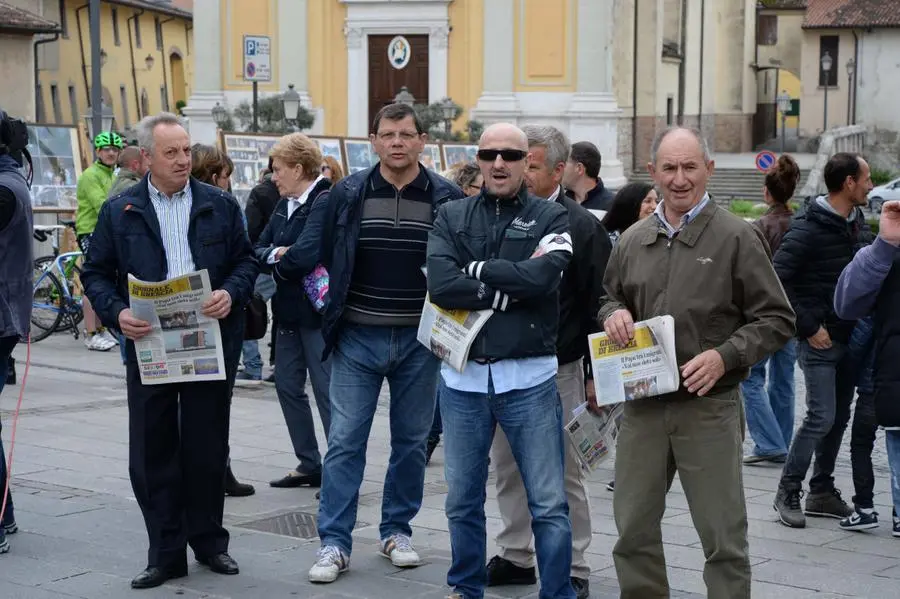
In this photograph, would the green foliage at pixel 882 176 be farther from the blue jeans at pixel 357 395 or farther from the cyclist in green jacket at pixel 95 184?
the blue jeans at pixel 357 395

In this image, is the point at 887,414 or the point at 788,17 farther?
the point at 788,17

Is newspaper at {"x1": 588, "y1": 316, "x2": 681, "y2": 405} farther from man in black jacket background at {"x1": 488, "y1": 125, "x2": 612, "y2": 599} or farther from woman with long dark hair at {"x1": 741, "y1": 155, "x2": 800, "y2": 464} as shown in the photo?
woman with long dark hair at {"x1": 741, "y1": 155, "x2": 800, "y2": 464}

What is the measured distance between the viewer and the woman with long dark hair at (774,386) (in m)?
→ 9.39

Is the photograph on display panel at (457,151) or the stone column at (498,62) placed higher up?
the stone column at (498,62)

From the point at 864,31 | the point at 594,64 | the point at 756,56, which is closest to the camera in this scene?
the point at 594,64

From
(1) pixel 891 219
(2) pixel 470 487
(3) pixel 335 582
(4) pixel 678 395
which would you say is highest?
(1) pixel 891 219

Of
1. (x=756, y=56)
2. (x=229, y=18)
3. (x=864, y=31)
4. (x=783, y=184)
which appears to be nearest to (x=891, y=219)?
(x=783, y=184)

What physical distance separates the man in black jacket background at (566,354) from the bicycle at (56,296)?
9.50 metres

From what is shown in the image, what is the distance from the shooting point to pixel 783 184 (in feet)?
30.5

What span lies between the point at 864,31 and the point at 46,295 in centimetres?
4840

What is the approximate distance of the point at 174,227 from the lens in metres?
6.57

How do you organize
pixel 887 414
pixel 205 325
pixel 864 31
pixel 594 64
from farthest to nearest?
pixel 864 31 < pixel 594 64 < pixel 887 414 < pixel 205 325

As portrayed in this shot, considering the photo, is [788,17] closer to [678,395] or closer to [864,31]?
[864,31]

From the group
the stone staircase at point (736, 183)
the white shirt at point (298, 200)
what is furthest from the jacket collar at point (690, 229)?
the stone staircase at point (736, 183)
